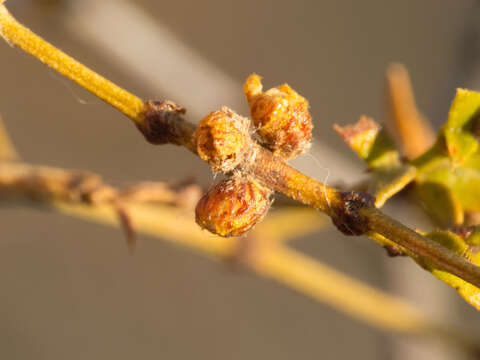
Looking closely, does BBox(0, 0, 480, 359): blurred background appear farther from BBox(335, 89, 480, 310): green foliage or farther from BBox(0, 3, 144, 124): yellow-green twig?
BBox(0, 3, 144, 124): yellow-green twig

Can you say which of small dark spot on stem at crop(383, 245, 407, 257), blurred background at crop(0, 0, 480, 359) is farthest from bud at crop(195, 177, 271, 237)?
blurred background at crop(0, 0, 480, 359)

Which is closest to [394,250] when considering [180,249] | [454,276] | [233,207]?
[454,276]

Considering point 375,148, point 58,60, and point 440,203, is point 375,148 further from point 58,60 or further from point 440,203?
point 58,60

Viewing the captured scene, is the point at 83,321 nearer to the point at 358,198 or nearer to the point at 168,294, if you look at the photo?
the point at 168,294

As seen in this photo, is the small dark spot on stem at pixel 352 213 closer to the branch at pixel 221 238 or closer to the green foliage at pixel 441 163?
the green foliage at pixel 441 163

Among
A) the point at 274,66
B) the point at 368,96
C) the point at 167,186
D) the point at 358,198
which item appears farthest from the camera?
the point at 368,96

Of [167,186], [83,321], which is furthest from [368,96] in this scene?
[167,186]

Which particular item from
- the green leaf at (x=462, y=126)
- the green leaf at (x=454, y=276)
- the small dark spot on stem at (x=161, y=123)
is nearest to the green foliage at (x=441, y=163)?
the green leaf at (x=462, y=126)
